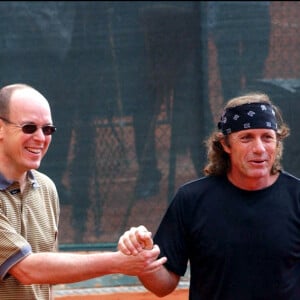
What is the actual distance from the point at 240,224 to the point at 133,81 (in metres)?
3.97

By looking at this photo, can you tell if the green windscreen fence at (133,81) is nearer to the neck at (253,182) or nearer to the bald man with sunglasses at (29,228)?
the neck at (253,182)

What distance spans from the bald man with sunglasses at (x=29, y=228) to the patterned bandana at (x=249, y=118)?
0.68 metres

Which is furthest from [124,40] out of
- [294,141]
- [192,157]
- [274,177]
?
[274,177]

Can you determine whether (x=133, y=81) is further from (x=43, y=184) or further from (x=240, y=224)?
(x=240, y=224)

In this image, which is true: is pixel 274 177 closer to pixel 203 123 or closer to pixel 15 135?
pixel 15 135

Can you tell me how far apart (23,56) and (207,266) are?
13.7 feet

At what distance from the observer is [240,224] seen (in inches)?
147

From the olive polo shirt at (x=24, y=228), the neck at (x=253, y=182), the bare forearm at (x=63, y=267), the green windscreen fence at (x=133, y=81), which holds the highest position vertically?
the green windscreen fence at (x=133, y=81)

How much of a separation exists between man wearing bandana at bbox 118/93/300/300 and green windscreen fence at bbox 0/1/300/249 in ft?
11.7

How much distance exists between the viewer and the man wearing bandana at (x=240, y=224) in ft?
12.0

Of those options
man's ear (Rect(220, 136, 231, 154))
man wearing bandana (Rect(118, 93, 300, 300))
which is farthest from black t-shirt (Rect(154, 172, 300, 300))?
man's ear (Rect(220, 136, 231, 154))

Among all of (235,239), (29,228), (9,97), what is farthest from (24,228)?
(235,239)

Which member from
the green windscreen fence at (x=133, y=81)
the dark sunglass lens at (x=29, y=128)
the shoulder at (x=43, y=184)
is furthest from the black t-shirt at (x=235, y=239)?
the green windscreen fence at (x=133, y=81)

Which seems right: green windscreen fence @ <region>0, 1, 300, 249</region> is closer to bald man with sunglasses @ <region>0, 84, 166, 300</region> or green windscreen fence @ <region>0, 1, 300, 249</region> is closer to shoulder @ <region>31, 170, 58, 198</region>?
shoulder @ <region>31, 170, 58, 198</region>
